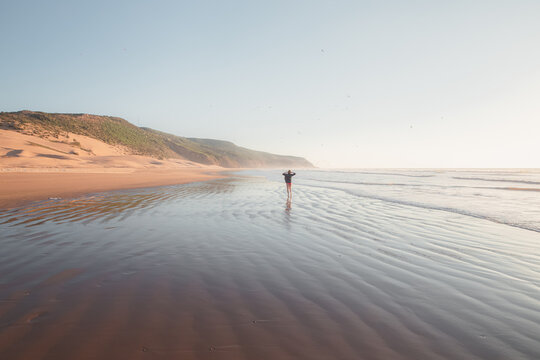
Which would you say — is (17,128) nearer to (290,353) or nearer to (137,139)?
(137,139)

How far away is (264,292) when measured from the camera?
354 cm

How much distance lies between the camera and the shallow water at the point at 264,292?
2420 mm

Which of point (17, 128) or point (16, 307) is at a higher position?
point (17, 128)

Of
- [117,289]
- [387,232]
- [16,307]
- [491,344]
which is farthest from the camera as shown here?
[387,232]

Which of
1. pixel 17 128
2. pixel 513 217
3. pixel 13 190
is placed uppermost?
pixel 17 128

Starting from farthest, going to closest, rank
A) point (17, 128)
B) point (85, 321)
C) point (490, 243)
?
point (17, 128), point (490, 243), point (85, 321)

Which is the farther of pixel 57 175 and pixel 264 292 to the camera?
pixel 57 175

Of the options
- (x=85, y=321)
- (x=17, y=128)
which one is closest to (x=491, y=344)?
(x=85, y=321)

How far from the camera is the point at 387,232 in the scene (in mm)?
7164

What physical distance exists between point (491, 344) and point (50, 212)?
12151mm

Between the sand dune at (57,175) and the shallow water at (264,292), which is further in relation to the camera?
the sand dune at (57,175)

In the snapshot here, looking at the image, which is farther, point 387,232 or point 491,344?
point 387,232

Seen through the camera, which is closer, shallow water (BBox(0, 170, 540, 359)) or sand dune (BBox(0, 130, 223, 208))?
shallow water (BBox(0, 170, 540, 359))

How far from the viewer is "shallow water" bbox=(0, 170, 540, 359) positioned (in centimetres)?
242
